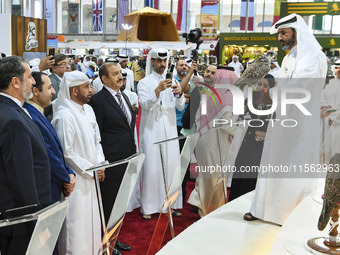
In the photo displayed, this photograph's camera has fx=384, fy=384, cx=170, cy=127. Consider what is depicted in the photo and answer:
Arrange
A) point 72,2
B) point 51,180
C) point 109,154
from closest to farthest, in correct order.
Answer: point 51,180 < point 109,154 < point 72,2

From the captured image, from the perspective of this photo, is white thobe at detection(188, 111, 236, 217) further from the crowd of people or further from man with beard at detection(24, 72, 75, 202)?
man with beard at detection(24, 72, 75, 202)

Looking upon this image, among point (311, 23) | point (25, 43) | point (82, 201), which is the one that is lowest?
point (82, 201)

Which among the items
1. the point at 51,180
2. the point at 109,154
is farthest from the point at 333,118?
the point at 51,180

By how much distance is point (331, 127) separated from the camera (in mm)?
4574

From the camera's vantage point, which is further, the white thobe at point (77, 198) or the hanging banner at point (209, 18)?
the hanging banner at point (209, 18)

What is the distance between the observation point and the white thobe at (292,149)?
8.63 ft

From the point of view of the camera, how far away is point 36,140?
2.08 meters

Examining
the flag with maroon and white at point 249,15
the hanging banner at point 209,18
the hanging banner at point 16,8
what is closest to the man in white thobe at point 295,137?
the hanging banner at point 209,18

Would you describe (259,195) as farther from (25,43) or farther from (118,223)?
(25,43)

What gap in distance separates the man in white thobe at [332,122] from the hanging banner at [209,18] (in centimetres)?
1161

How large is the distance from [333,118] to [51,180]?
3.31 metres

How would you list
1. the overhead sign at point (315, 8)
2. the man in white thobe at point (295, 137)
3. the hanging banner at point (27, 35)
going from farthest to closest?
the overhead sign at point (315, 8) → the hanging banner at point (27, 35) → the man in white thobe at point (295, 137)

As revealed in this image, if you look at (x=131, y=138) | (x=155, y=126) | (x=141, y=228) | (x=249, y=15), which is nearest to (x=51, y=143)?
(x=131, y=138)

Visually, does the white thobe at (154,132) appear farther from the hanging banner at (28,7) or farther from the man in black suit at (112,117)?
the hanging banner at (28,7)
